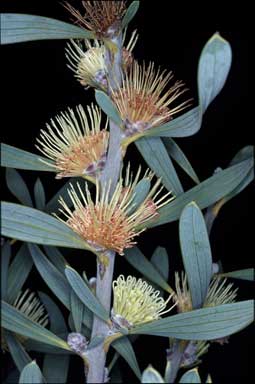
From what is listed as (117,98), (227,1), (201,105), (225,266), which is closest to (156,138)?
(117,98)

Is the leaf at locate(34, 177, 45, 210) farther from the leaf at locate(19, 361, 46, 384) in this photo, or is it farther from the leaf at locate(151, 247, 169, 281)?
the leaf at locate(19, 361, 46, 384)

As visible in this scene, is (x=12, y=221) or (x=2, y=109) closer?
(x=12, y=221)

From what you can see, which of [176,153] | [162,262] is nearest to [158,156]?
[176,153]

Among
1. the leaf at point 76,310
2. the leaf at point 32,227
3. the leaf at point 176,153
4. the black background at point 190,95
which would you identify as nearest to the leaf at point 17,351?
the leaf at point 76,310

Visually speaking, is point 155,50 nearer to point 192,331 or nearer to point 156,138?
point 156,138

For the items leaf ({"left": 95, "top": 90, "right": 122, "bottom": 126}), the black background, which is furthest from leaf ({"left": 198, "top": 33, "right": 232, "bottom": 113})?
the black background

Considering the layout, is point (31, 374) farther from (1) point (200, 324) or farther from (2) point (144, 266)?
(2) point (144, 266)

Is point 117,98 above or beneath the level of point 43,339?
above
